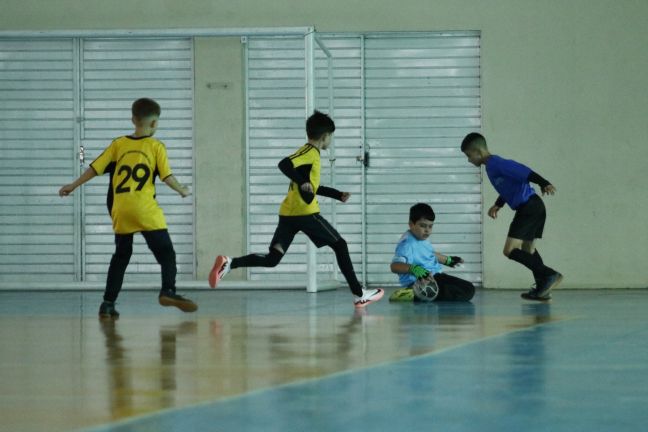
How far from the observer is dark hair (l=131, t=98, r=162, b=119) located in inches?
369

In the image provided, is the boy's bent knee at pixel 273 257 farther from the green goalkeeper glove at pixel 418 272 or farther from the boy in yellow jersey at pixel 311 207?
the green goalkeeper glove at pixel 418 272

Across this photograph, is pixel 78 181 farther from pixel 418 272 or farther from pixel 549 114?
pixel 549 114

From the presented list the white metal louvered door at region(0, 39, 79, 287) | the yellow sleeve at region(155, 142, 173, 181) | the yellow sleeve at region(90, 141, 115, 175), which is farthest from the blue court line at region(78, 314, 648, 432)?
the white metal louvered door at region(0, 39, 79, 287)

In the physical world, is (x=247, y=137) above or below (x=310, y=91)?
below

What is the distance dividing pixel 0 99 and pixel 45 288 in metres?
2.60

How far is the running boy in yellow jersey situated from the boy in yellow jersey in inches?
47.6

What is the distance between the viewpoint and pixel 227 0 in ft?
48.3

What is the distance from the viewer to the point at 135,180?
→ 30.5ft

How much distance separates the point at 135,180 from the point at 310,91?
409 centimetres

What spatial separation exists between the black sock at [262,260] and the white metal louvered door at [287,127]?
3779 mm

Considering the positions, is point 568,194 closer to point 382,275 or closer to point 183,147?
point 382,275

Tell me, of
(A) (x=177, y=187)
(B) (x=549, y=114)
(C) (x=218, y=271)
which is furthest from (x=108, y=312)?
(B) (x=549, y=114)

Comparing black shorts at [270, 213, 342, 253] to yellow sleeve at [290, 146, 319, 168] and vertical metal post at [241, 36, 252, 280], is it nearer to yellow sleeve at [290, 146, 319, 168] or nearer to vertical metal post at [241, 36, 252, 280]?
yellow sleeve at [290, 146, 319, 168]

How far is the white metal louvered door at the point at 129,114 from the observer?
14.8 m
